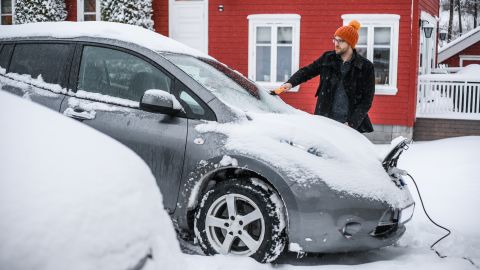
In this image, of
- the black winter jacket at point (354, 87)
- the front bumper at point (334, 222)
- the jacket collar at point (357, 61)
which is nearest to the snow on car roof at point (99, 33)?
the black winter jacket at point (354, 87)

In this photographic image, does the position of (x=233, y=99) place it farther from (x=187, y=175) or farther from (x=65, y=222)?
(x=65, y=222)

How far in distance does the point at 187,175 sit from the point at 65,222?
92.8 inches

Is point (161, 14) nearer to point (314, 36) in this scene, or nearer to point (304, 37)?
point (304, 37)

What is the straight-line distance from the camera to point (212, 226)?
13.1ft

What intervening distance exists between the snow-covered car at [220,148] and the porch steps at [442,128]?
10.0 meters

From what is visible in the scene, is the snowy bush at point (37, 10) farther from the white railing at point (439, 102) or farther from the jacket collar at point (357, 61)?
the jacket collar at point (357, 61)

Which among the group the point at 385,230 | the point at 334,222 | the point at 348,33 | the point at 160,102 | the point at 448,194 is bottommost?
the point at 448,194

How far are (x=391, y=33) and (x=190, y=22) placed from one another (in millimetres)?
5387

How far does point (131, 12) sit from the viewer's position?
47.6 feet

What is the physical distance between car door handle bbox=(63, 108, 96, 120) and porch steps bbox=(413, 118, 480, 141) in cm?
1123

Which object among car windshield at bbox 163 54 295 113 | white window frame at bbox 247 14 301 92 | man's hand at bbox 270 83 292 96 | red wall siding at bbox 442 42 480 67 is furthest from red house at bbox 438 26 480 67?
car windshield at bbox 163 54 295 113

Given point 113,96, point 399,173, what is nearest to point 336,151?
point 399,173

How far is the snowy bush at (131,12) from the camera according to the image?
14453mm

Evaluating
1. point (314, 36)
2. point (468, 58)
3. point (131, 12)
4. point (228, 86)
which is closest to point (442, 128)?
point (314, 36)
